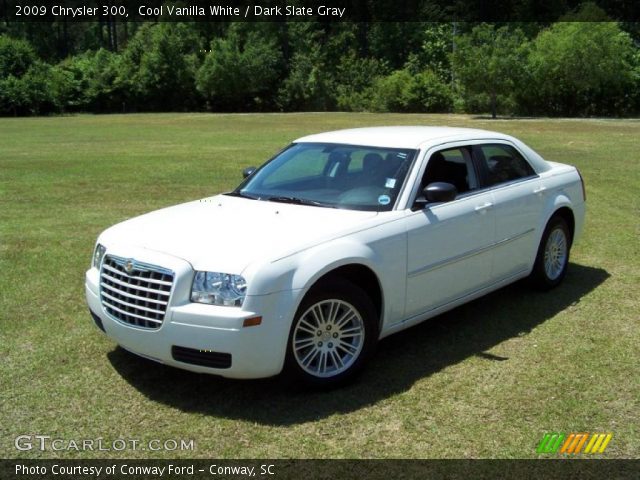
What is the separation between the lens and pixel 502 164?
6160 mm

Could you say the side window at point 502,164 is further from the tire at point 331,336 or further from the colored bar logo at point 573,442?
the colored bar logo at point 573,442

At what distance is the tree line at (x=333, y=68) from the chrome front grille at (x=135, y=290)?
47.6 metres

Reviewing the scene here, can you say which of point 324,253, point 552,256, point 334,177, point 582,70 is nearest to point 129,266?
point 324,253

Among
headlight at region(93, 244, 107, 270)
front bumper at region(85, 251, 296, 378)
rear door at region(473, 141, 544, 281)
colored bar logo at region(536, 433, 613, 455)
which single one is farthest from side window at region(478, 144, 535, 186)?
headlight at region(93, 244, 107, 270)

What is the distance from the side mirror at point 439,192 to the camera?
4955 mm

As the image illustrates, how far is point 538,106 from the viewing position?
55219 millimetres

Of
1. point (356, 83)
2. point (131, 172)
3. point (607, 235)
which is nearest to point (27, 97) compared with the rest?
point (356, 83)

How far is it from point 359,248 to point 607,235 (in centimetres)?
610

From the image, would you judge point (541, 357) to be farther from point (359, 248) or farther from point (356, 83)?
point (356, 83)

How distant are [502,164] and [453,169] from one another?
30.3 inches

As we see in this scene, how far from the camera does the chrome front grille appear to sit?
4176 millimetres

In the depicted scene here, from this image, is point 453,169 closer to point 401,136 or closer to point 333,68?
point 401,136

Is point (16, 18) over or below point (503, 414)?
over

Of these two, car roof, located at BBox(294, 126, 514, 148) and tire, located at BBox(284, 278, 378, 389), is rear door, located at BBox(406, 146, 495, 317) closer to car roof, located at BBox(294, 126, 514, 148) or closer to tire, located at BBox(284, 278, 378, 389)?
car roof, located at BBox(294, 126, 514, 148)
